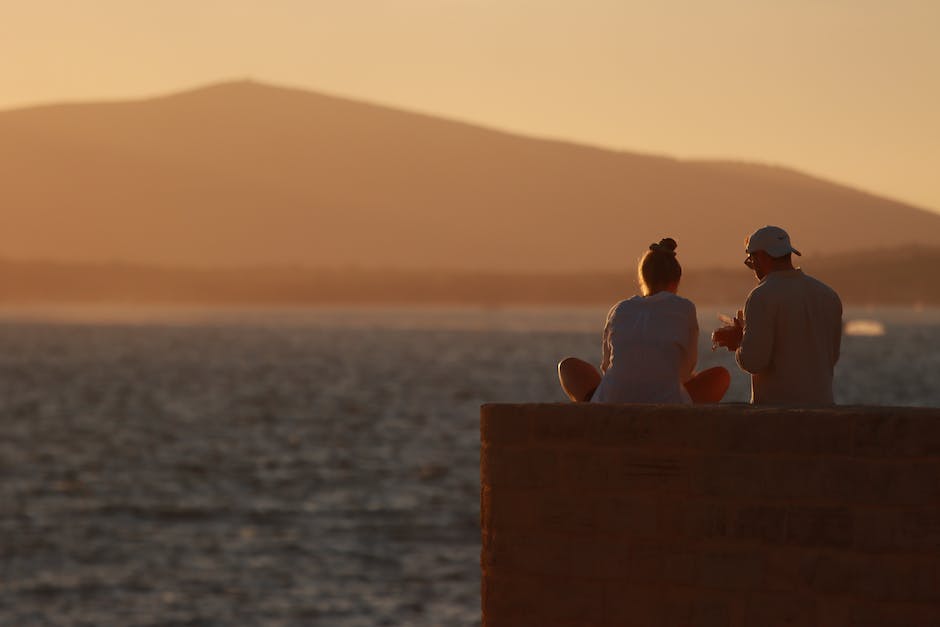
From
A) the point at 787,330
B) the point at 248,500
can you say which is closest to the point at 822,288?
the point at 787,330

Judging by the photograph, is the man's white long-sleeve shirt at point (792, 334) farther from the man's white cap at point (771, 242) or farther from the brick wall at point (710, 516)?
the brick wall at point (710, 516)

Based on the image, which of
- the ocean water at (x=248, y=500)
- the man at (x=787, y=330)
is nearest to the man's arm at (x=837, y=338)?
the man at (x=787, y=330)

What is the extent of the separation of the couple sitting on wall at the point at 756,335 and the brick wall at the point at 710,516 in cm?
35

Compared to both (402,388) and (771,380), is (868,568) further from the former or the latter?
(402,388)

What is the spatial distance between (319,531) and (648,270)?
153 ft

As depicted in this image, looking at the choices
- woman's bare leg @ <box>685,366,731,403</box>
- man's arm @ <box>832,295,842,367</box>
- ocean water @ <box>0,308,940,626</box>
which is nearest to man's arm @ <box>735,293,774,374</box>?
woman's bare leg @ <box>685,366,731,403</box>

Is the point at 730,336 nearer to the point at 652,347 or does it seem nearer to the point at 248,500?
the point at 652,347

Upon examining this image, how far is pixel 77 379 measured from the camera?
474 feet

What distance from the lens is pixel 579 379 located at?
10.5 m

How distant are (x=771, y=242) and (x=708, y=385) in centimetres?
92

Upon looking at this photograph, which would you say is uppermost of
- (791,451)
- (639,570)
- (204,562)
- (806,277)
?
(806,277)

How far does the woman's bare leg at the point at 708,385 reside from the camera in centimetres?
1024

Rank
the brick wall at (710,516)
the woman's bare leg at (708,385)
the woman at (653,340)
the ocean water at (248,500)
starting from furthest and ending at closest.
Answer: the ocean water at (248,500) < the woman's bare leg at (708,385) < the woman at (653,340) < the brick wall at (710,516)

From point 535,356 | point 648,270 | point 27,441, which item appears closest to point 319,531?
point 27,441
